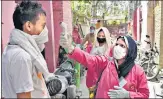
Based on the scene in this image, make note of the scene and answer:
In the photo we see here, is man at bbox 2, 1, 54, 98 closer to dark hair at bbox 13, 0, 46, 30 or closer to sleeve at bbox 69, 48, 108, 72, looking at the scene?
dark hair at bbox 13, 0, 46, 30

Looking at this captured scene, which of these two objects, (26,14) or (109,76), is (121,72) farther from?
(26,14)

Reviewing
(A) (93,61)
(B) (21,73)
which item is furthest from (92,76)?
(B) (21,73)

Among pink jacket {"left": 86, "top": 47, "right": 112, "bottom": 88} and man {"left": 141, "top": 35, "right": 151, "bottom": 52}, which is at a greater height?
man {"left": 141, "top": 35, "right": 151, "bottom": 52}

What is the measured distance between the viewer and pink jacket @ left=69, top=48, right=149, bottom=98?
0.71m

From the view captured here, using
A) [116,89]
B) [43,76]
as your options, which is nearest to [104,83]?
[116,89]

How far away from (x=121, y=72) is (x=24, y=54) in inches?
11.0

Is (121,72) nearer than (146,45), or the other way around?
(121,72)

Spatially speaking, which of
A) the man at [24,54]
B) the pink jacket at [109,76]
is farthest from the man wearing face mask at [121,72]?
the man at [24,54]

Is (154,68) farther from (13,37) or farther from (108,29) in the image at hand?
(13,37)

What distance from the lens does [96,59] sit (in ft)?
2.55

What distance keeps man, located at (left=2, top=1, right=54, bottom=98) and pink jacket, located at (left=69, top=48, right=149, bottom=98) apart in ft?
0.52

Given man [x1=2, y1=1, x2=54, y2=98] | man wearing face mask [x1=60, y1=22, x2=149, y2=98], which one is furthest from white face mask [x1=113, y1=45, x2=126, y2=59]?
man [x1=2, y1=1, x2=54, y2=98]

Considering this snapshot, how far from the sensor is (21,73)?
1.86 ft

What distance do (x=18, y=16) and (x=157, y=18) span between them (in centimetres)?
43
